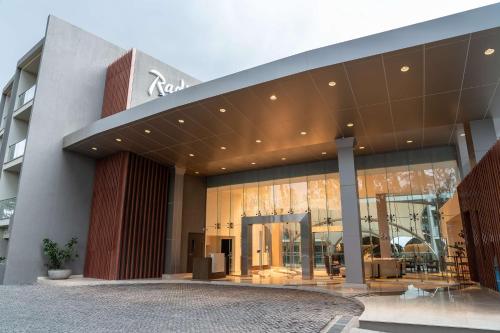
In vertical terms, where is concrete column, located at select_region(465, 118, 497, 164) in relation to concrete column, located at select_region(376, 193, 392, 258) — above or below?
above

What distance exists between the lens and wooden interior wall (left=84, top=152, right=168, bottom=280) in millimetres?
11977

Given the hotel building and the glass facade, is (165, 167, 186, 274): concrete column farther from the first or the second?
the glass facade

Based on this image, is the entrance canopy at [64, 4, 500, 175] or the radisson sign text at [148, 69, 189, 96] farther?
the radisson sign text at [148, 69, 189, 96]

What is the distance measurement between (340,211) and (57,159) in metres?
11.2

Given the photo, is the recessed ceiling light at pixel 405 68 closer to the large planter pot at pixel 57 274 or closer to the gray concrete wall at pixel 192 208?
the gray concrete wall at pixel 192 208

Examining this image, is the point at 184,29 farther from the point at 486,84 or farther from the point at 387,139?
the point at 486,84

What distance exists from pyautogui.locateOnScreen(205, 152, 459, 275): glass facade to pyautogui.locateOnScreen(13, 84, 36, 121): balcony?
8.66 meters

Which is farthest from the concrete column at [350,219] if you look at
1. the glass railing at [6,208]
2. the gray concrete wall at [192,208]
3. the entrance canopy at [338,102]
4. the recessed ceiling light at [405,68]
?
the glass railing at [6,208]

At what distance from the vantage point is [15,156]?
1341cm

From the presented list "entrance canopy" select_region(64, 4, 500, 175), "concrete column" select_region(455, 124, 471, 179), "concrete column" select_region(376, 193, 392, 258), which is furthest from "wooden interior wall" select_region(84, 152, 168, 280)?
"concrete column" select_region(455, 124, 471, 179)

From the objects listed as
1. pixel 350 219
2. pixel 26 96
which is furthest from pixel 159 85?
pixel 350 219

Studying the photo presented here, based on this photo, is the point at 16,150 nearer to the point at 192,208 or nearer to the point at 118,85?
the point at 118,85

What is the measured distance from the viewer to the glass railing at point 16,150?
42.8 feet

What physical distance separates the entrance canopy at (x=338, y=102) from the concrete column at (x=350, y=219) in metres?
0.80
